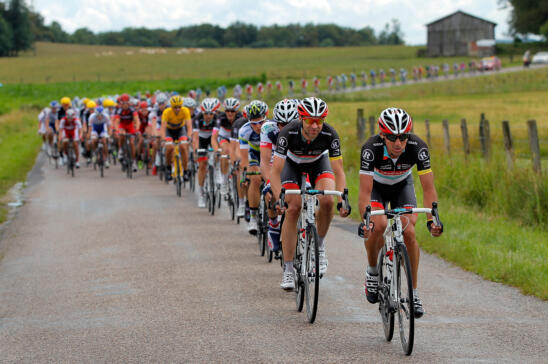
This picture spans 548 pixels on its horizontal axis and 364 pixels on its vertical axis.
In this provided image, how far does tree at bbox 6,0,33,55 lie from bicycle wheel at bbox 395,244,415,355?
506 ft

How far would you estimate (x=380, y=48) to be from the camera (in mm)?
154500

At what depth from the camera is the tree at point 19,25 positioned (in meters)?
152

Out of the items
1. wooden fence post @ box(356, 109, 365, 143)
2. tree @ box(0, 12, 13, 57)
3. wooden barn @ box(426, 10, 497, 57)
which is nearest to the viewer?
wooden fence post @ box(356, 109, 365, 143)

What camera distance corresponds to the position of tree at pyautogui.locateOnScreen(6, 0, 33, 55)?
497ft

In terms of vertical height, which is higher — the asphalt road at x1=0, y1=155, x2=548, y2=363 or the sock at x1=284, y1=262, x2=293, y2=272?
the sock at x1=284, y1=262, x2=293, y2=272

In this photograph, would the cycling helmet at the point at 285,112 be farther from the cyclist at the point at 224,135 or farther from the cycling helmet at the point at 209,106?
the cycling helmet at the point at 209,106

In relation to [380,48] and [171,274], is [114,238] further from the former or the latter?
[380,48]

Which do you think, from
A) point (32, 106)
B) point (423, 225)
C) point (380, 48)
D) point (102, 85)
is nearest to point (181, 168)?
point (423, 225)

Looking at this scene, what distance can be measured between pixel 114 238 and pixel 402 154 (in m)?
6.78

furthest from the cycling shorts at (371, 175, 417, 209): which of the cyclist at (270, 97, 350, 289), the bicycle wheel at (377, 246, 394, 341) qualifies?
the cyclist at (270, 97, 350, 289)

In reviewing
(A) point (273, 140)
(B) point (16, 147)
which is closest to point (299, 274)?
(A) point (273, 140)

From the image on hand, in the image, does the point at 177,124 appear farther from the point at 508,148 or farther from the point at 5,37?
the point at 5,37

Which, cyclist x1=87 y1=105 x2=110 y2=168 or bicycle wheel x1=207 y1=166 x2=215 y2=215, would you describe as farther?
cyclist x1=87 y1=105 x2=110 y2=168

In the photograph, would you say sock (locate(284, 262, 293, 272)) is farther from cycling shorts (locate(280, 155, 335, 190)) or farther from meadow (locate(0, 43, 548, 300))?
meadow (locate(0, 43, 548, 300))
